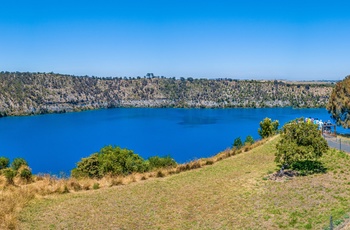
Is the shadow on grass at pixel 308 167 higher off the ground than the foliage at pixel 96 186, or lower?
higher

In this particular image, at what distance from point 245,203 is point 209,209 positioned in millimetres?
2044

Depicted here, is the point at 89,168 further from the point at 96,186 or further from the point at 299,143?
the point at 299,143

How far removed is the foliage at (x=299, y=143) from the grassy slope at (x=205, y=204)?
159cm

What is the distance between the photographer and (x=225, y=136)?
392 ft

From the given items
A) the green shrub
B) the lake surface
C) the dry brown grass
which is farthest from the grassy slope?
the lake surface

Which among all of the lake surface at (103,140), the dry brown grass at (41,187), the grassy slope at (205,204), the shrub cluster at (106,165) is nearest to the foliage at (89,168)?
the shrub cluster at (106,165)

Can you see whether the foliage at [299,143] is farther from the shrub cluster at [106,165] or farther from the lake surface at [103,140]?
the lake surface at [103,140]

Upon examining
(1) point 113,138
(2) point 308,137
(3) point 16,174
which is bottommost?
(1) point 113,138

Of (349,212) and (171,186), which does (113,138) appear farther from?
(349,212)

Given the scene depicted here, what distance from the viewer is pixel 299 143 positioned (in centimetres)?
2494

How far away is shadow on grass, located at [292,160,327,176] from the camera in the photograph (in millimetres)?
24758

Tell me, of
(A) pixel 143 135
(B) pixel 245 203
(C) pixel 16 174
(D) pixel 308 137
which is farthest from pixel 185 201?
(A) pixel 143 135

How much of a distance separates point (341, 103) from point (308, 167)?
18540 mm

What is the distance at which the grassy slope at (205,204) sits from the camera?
16.9 m
